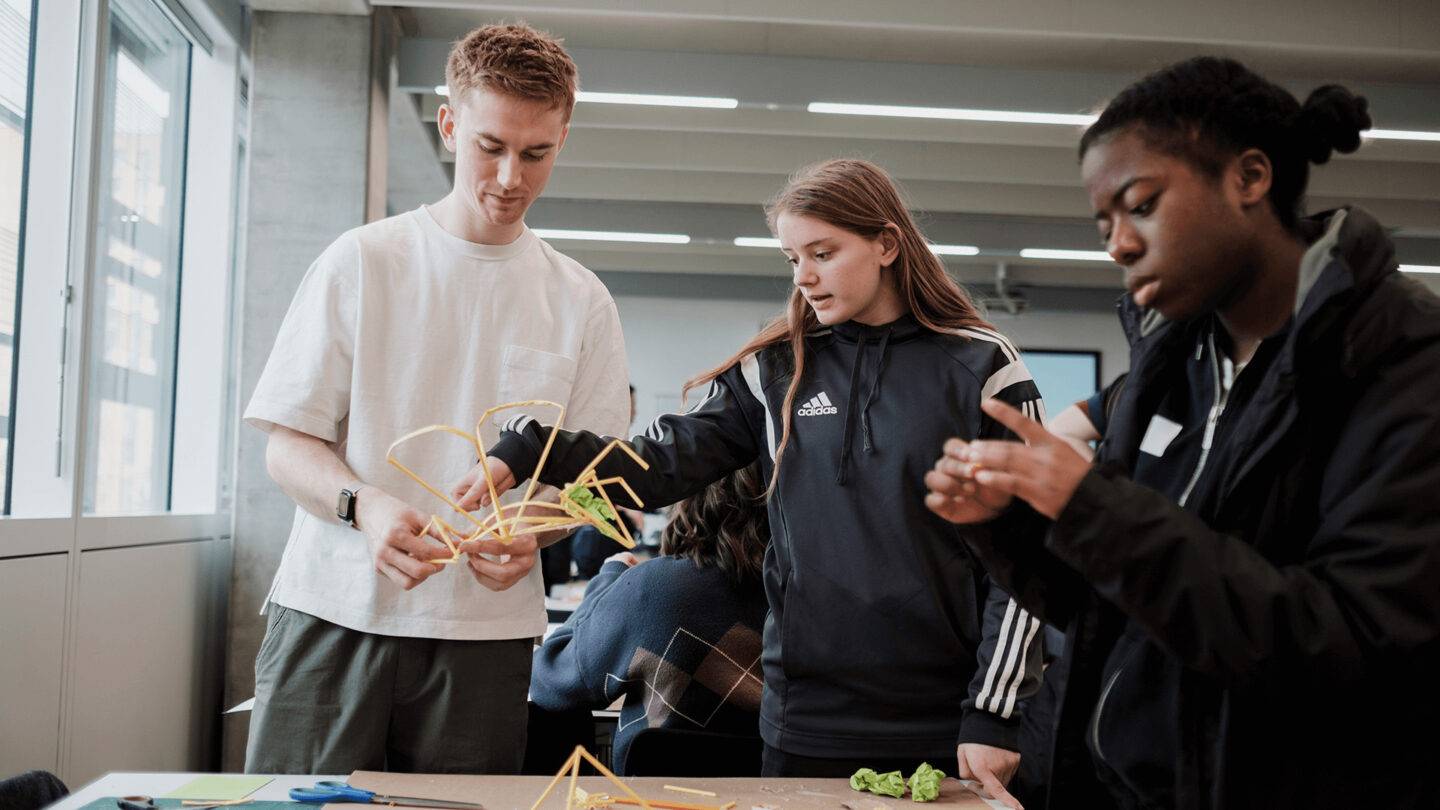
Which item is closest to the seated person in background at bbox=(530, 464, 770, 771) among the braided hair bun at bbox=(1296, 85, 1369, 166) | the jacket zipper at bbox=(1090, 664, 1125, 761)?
the jacket zipper at bbox=(1090, 664, 1125, 761)

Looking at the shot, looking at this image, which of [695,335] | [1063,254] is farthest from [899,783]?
[695,335]

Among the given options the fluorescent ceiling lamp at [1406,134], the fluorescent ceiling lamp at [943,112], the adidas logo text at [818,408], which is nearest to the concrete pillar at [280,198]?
the fluorescent ceiling lamp at [943,112]

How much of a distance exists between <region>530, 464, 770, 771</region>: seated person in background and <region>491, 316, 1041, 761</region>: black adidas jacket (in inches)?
19.4

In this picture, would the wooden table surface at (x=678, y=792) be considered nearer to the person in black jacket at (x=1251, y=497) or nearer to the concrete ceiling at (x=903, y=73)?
the person in black jacket at (x=1251, y=497)

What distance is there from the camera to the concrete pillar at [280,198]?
4520 millimetres

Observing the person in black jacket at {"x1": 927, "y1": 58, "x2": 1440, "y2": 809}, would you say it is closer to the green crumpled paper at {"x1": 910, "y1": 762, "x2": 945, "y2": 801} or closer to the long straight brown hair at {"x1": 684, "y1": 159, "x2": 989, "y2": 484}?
the green crumpled paper at {"x1": 910, "y1": 762, "x2": 945, "y2": 801}

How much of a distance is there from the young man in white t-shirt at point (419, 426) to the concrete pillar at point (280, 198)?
2.91 m

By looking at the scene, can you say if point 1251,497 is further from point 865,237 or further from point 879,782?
point 865,237

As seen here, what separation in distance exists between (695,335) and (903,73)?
6.58 meters

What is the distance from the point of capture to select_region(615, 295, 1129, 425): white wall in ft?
40.5

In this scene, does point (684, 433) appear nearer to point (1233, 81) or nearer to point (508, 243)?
point (508, 243)

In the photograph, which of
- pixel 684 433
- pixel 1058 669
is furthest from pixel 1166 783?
pixel 684 433

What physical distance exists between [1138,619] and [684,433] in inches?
39.3

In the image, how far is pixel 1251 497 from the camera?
108 centimetres
